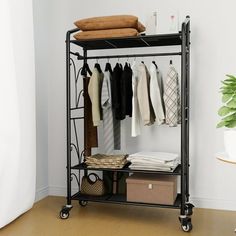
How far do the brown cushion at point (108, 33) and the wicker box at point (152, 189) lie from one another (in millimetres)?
1215

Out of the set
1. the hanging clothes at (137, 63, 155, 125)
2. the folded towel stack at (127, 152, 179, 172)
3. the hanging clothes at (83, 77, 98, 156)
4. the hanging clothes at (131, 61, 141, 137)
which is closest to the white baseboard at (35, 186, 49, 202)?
the hanging clothes at (83, 77, 98, 156)

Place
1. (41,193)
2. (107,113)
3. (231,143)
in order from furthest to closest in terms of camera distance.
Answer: (41,193) → (107,113) → (231,143)

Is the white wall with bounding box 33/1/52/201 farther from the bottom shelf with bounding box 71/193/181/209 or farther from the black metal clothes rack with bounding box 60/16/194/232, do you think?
the bottom shelf with bounding box 71/193/181/209

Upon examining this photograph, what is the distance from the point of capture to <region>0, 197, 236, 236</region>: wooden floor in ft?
8.58

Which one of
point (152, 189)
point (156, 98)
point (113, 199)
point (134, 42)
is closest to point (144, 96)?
point (156, 98)

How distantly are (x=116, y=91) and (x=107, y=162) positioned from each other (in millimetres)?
625

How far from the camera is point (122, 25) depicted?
9.24ft

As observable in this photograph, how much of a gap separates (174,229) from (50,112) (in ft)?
5.90

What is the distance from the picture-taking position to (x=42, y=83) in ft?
11.7

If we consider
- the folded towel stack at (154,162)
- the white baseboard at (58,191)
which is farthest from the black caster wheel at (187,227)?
the white baseboard at (58,191)

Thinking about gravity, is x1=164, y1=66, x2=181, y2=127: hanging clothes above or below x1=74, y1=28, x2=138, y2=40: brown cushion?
below

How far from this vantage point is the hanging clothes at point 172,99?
282 cm

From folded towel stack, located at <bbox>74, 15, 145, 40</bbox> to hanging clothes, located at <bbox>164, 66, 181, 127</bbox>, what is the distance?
0.48 meters

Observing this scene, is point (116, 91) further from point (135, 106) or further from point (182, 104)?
point (182, 104)
